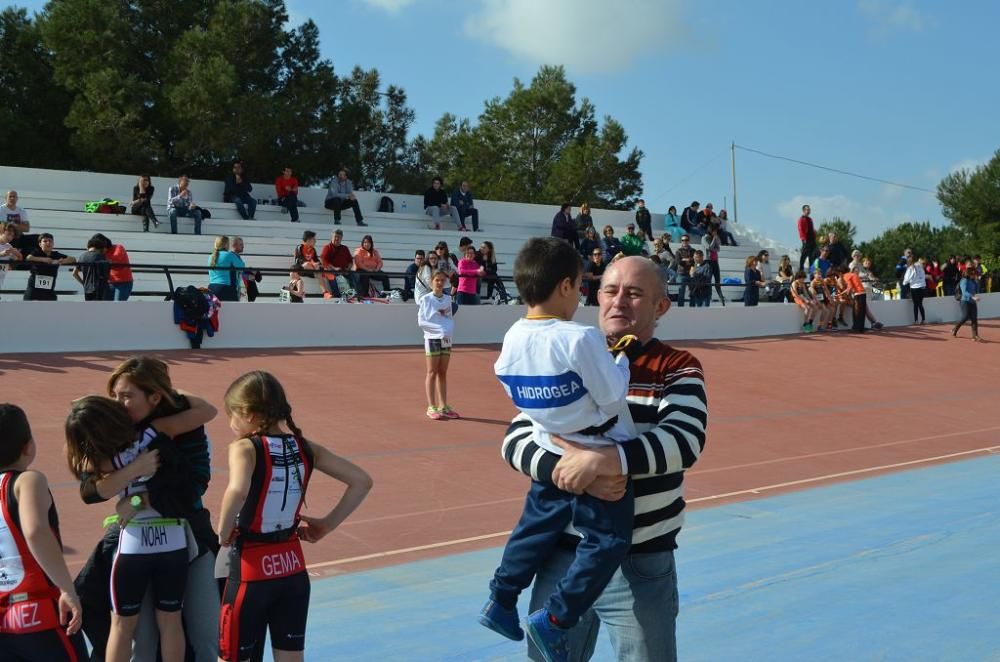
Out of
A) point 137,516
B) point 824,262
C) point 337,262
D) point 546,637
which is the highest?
point 337,262

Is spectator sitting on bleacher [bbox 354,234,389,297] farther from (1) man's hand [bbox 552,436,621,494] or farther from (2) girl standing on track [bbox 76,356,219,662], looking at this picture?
(1) man's hand [bbox 552,436,621,494]

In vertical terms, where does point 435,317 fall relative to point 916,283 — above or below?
below

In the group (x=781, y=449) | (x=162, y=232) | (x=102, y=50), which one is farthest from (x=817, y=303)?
(x=102, y=50)

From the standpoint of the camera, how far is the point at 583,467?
9.36 ft

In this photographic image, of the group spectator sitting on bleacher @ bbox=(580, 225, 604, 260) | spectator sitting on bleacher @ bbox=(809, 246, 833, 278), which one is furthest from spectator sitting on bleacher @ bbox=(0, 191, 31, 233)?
spectator sitting on bleacher @ bbox=(809, 246, 833, 278)

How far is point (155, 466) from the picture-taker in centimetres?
378

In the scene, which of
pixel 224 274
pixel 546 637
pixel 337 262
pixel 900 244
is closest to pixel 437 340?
pixel 224 274

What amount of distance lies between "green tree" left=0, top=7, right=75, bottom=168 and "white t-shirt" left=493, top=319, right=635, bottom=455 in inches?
1449

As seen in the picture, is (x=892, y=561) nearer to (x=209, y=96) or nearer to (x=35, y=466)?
(x=35, y=466)

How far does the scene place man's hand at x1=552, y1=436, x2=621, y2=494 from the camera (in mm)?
2844

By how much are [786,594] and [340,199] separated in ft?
64.0

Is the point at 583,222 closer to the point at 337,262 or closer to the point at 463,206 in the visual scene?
the point at 463,206

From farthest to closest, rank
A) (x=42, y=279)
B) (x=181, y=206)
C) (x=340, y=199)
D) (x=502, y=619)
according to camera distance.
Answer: (x=340, y=199) < (x=181, y=206) < (x=42, y=279) < (x=502, y=619)

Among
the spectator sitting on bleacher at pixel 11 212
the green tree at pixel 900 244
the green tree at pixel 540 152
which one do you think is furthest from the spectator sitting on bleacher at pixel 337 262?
the green tree at pixel 900 244
